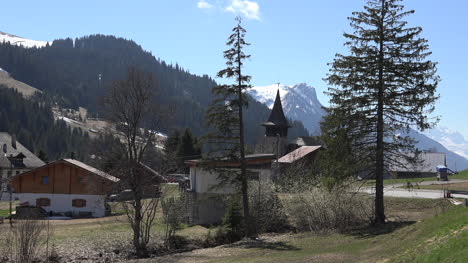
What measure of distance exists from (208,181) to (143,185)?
11.6 meters

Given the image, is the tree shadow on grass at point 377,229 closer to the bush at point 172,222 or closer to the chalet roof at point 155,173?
the chalet roof at point 155,173

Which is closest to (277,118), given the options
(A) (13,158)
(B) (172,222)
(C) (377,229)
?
(A) (13,158)

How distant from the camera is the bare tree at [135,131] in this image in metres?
32.4

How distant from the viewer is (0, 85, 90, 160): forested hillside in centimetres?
17150

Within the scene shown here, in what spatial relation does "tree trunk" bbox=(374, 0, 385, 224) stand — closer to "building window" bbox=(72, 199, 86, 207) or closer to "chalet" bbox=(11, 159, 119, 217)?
"chalet" bbox=(11, 159, 119, 217)

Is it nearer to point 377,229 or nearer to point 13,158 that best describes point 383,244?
point 377,229

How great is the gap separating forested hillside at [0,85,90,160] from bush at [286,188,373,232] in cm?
14610

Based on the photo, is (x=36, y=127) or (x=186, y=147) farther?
(x=36, y=127)

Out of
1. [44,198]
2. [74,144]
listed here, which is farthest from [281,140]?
[74,144]

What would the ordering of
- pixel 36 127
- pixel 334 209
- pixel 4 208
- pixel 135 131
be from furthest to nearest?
pixel 36 127
pixel 4 208
pixel 135 131
pixel 334 209

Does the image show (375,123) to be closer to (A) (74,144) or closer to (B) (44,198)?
(B) (44,198)

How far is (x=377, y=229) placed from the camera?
2650 centimetres

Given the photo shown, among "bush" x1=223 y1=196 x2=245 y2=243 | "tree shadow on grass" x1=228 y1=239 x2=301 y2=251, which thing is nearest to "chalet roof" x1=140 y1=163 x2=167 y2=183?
"bush" x1=223 y1=196 x2=245 y2=243

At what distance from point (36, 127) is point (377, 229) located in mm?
179211
